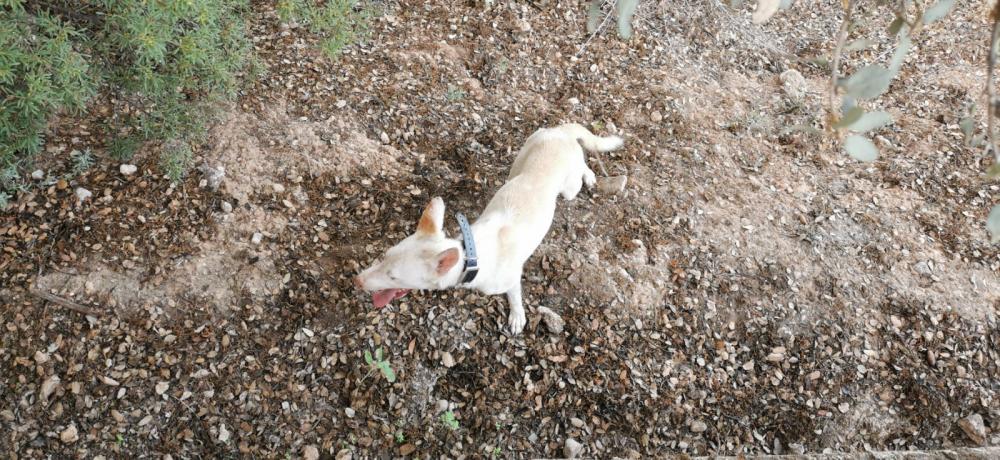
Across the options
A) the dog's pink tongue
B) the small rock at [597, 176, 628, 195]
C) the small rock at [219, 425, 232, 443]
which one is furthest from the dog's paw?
the small rock at [219, 425, 232, 443]

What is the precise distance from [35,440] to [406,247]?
1.72 m

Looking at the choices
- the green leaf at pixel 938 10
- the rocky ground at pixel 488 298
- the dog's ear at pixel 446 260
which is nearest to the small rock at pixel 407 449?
the rocky ground at pixel 488 298

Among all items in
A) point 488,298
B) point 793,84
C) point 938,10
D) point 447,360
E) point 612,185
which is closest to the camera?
point 938,10

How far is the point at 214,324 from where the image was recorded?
2.85 metres

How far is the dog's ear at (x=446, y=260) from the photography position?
2361 mm

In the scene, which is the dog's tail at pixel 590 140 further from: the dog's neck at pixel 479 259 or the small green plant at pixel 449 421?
the small green plant at pixel 449 421

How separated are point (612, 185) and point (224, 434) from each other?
7.98 ft

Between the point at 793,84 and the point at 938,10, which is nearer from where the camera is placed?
the point at 938,10

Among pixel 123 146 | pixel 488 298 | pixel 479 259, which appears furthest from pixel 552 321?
pixel 123 146

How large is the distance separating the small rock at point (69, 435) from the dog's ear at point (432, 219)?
1683 mm

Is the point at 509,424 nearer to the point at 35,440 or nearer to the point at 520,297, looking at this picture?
the point at 520,297

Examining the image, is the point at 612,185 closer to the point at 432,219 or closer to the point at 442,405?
the point at 432,219

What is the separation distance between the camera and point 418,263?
252 centimetres

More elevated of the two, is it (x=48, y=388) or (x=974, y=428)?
(x=974, y=428)
